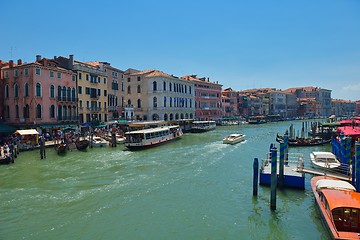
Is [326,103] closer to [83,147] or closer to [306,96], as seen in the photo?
[306,96]

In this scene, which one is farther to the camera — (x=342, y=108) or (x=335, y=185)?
(x=342, y=108)

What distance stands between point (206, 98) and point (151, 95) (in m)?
21.3

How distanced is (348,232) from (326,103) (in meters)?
141

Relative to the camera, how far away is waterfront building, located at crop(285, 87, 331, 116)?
130500 mm

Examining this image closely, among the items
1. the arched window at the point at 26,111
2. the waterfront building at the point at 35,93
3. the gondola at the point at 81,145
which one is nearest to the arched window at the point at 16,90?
the waterfront building at the point at 35,93

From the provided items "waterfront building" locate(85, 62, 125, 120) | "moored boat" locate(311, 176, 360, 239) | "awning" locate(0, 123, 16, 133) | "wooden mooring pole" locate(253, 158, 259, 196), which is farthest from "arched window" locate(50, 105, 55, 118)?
"moored boat" locate(311, 176, 360, 239)

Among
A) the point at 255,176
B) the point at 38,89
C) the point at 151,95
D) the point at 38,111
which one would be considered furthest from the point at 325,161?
the point at 151,95

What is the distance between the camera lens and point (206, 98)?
71250 mm

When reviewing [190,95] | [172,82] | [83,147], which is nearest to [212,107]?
[190,95]

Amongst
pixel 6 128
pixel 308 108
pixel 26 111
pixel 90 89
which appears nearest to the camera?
pixel 6 128

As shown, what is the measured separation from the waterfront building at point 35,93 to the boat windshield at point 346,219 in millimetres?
30311

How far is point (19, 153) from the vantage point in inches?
1049

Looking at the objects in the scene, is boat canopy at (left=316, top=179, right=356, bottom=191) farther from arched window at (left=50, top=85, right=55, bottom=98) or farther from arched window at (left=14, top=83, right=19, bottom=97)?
arched window at (left=14, top=83, right=19, bottom=97)

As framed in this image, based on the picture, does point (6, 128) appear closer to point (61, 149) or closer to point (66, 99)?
point (66, 99)
